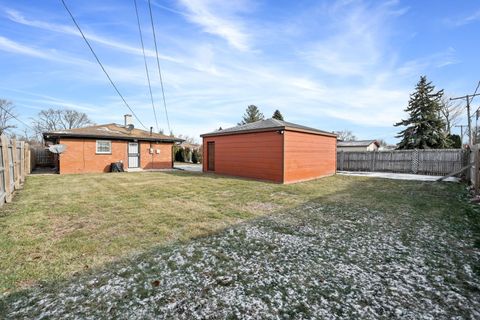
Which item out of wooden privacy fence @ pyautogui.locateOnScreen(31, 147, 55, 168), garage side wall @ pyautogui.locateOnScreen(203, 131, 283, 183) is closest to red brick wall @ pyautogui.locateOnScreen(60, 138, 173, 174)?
garage side wall @ pyautogui.locateOnScreen(203, 131, 283, 183)

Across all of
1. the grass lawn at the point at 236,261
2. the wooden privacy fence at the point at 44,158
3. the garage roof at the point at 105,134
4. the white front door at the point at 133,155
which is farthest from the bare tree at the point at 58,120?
the grass lawn at the point at 236,261

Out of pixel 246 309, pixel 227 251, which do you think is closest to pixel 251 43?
pixel 227 251

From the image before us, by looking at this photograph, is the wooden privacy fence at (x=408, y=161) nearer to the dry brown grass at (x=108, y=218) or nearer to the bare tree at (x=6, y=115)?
the dry brown grass at (x=108, y=218)

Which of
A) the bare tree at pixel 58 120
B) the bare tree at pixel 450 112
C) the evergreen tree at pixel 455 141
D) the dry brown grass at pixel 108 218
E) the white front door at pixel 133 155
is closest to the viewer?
the dry brown grass at pixel 108 218

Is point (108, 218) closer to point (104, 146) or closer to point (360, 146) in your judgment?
point (104, 146)

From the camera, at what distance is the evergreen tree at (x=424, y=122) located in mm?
18781

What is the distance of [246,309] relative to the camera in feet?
6.96

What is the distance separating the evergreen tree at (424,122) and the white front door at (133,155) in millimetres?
21332

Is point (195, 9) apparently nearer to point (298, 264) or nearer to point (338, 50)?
point (338, 50)

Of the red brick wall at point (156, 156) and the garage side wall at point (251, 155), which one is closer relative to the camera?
the garage side wall at point (251, 155)

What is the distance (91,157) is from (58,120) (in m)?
31.5

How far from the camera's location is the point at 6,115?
3173 cm

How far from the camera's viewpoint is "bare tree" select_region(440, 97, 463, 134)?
27641 mm

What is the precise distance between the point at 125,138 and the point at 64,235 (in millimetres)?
12069
